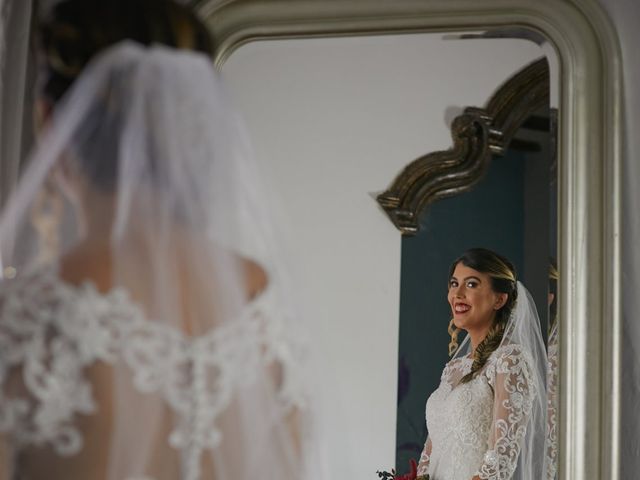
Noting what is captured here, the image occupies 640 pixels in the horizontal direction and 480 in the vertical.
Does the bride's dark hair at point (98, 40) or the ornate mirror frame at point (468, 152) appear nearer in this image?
the bride's dark hair at point (98, 40)

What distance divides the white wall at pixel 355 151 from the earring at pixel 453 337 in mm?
104

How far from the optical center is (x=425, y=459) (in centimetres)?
194

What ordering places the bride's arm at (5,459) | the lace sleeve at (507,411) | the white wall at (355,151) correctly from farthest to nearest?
1. the white wall at (355,151)
2. the lace sleeve at (507,411)
3. the bride's arm at (5,459)

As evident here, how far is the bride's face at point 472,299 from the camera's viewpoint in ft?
6.35

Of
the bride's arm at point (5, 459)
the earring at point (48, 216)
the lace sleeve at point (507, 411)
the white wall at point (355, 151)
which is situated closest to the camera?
the bride's arm at point (5, 459)

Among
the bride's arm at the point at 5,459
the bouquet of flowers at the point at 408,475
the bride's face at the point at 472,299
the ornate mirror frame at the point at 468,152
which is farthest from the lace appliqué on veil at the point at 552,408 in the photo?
the bride's arm at the point at 5,459

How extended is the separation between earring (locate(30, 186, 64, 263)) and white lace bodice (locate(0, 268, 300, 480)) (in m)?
0.10

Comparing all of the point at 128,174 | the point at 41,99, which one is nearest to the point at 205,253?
the point at 128,174

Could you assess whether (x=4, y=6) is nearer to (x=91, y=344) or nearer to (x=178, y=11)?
(x=178, y=11)

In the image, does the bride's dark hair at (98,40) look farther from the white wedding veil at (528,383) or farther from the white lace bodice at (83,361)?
the white wedding veil at (528,383)

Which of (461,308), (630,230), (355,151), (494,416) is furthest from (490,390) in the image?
(355,151)

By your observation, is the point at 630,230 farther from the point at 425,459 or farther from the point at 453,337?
the point at 425,459

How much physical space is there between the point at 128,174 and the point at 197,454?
266mm

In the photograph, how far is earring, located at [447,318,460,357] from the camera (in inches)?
76.7
